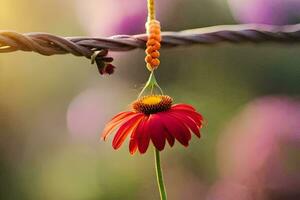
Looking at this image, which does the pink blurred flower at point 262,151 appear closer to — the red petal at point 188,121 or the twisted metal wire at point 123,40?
the twisted metal wire at point 123,40

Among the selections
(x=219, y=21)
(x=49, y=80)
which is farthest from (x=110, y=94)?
(x=219, y=21)

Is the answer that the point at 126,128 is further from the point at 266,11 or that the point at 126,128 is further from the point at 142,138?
the point at 266,11

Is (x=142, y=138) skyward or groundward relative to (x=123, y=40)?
groundward

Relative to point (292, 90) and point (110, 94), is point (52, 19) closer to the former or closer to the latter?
point (110, 94)

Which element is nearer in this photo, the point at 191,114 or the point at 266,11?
the point at 191,114

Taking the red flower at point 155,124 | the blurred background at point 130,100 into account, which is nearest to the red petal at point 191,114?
the red flower at point 155,124

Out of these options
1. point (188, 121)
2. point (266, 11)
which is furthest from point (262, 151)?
point (188, 121)

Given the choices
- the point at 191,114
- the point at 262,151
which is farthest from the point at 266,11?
the point at 191,114
